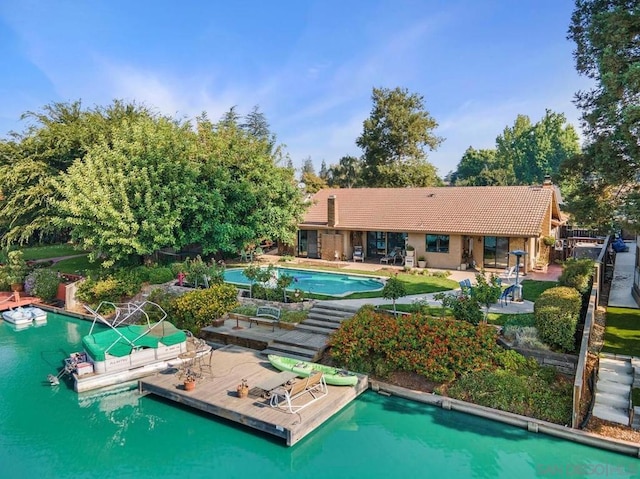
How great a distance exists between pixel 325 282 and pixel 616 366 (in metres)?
13.9

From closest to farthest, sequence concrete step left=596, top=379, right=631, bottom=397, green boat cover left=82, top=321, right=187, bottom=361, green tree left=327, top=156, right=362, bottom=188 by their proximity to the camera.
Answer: concrete step left=596, top=379, right=631, bottom=397 → green boat cover left=82, top=321, right=187, bottom=361 → green tree left=327, top=156, right=362, bottom=188

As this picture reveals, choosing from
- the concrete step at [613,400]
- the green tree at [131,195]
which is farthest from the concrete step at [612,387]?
the green tree at [131,195]

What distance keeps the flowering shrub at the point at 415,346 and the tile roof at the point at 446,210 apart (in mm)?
11963

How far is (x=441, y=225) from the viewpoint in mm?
24953

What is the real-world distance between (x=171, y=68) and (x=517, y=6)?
15.8 meters

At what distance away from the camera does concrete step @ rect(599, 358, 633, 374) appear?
441 inches

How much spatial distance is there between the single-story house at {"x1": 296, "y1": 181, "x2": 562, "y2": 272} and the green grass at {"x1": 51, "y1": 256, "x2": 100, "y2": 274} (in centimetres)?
1383

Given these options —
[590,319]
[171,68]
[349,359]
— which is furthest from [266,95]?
[590,319]

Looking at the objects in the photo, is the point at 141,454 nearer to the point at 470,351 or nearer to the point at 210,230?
the point at 470,351

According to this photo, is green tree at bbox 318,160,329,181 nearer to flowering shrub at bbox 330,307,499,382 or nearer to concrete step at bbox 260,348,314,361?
concrete step at bbox 260,348,314,361

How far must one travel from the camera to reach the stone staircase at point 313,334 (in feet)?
45.2

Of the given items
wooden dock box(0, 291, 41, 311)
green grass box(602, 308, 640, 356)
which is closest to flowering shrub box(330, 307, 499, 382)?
green grass box(602, 308, 640, 356)

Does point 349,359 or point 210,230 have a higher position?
point 210,230

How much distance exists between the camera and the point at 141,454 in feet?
32.1
